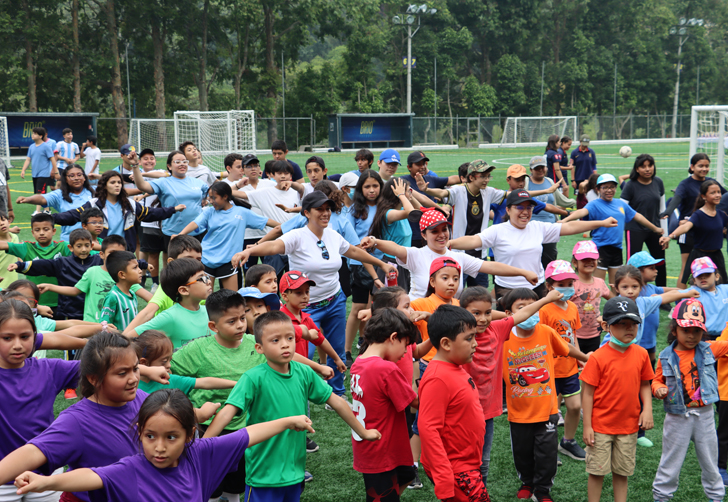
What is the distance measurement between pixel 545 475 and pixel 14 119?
37.7 metres

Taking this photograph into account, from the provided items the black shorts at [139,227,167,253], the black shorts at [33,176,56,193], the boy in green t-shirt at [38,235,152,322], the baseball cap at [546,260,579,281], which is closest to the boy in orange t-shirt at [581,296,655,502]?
the baseball cap at [546,260,579,281]

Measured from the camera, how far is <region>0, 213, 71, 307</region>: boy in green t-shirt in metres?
6.80

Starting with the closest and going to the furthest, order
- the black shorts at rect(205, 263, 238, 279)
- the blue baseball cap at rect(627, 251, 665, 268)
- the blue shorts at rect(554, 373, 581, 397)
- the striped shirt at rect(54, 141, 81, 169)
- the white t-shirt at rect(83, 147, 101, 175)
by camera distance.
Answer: the blue shorts at rect(554, 373, 581, 397), the blue baseball cap at rect(627, 251, 665, 268), the black shorts at rect(205, 263, 238, 279), the striped shirt at rect(54, 141, 81, 169), the white t-shirt at rect(83, 147, 101, 175)

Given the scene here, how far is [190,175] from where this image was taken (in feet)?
32.0

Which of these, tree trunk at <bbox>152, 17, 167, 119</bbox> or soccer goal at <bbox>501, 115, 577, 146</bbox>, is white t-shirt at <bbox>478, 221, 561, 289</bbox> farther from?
soccer goal at <bbox>501, 115, 577, 146</bbox>

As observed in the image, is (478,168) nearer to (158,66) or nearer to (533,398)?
(533,398)

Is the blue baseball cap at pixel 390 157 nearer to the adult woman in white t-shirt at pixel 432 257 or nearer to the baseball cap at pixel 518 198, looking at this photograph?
the baseball cap at pixel 518 198

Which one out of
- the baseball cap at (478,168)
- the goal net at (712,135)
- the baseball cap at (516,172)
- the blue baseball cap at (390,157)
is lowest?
the baseball cap at (516,172)

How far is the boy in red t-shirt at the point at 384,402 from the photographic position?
3.94 m

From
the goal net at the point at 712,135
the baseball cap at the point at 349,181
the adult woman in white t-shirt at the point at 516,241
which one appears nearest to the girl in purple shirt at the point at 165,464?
the adult woman in white t-shirt at the point at 516,241

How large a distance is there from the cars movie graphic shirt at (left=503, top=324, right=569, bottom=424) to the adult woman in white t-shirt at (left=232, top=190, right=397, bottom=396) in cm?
157

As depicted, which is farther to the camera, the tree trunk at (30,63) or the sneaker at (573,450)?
the tree trunk at (30,63)

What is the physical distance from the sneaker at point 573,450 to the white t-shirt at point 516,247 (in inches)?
56.7

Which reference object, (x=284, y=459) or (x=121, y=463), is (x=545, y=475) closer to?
(x=284, y=459)
